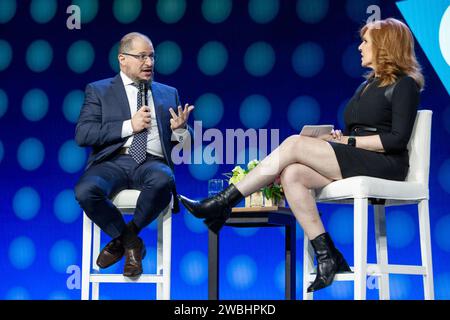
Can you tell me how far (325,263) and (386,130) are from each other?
26.2 inches

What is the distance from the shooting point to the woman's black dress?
10.9 ft

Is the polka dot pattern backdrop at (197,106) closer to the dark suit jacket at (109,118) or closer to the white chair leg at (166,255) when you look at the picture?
the dark suit jacket at (109,118)

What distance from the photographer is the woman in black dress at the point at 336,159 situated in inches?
130

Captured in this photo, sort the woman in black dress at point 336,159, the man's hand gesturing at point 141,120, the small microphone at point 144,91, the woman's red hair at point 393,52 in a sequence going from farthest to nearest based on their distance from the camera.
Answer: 1. the small microphone at point 144,91
2. the man's hand gesturing at point 141,120
3. the woman's red hair at point 393,52
4. the woman in black dress at point 336,159

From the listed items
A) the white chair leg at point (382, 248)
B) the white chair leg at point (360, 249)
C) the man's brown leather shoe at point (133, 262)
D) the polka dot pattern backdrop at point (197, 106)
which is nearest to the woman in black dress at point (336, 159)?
the white chair leg at point (360, 249)

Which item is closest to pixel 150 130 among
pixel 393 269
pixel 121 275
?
pixel 121 275

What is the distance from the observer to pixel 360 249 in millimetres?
3174

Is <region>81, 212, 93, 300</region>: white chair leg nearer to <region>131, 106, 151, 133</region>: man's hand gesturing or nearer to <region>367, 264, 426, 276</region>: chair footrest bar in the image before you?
<region>131, 106, 151, 133</region>: man's hand gesturing

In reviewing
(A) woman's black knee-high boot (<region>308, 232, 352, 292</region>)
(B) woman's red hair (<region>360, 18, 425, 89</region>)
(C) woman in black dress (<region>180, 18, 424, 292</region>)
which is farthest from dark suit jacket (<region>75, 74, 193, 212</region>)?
(B) woman's red hair (<region>360, 18, 425, 89</region>)

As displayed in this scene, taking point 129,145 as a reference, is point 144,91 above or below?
above

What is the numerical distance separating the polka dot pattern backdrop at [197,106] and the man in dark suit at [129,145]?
876mm

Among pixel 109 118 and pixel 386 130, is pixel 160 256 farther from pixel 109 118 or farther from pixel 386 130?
pixel 386 130
